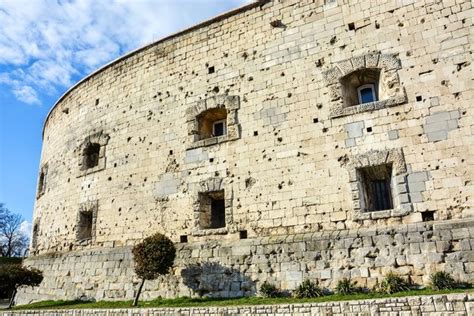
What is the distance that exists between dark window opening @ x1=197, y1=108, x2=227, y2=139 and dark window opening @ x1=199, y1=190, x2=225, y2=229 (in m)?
1.81

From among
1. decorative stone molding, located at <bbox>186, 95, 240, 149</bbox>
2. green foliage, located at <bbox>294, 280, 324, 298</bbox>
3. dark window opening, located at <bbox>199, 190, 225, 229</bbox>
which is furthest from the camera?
decorative stone molding, located at <bbox>186, 95, 240, 149</bbox>

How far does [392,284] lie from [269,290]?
257 centimetres

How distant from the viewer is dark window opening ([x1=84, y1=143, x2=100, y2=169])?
13.9 meters

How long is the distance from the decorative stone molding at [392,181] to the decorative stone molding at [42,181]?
41.8 feet

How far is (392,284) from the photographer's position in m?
7.57

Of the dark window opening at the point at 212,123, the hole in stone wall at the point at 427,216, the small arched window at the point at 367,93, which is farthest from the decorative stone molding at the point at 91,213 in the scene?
the hole in stone wall at the point at 427,216

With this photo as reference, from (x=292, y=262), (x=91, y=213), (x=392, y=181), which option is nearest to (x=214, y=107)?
(x=292, y=262)

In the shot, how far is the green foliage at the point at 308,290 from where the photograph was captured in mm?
8211

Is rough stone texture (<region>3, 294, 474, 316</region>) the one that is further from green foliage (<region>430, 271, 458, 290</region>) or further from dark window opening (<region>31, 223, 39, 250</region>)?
dark window opening (<region>31, 223, 39, 250</region>)

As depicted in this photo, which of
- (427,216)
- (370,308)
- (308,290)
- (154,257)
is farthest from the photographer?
(154,257)

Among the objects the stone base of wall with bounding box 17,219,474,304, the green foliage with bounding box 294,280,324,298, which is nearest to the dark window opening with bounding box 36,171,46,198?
the stone base of wall with bounding box 17,219,474,304

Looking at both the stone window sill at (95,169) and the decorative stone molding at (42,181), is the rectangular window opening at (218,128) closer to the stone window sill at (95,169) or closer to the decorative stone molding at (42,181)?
the stone window sill at (95,169)

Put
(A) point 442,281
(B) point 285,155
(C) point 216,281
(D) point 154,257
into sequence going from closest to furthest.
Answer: (A) point 442,281
(D) point 154,257
(C) point 216,281
(B) point 285,155

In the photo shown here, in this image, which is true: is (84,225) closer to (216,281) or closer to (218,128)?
(218,128)
